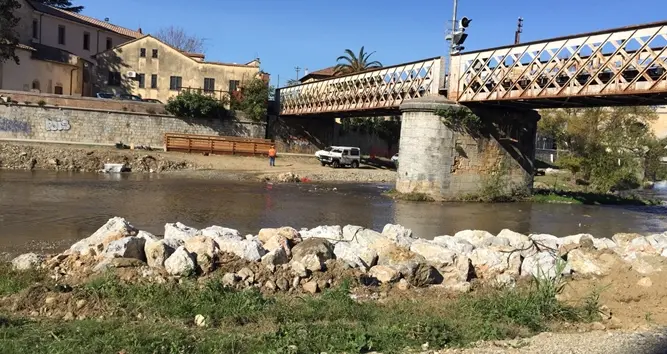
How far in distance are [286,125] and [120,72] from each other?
18700mm

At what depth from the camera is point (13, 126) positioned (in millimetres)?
43812

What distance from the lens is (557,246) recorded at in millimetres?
12195

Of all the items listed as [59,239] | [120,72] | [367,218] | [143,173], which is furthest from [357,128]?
[59,239]

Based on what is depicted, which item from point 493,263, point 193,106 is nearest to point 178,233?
point 493,263

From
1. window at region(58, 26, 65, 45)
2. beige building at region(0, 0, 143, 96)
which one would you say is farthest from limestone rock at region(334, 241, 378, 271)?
window at region(58, 26, 65, 45)

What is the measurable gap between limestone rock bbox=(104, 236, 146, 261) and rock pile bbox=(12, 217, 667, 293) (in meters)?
0.02

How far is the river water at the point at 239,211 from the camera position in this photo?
52.5ft

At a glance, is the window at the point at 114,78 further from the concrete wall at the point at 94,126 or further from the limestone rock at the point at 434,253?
the limestone rock at the point at 434,253

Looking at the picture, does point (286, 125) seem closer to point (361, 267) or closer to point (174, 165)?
point (174, 165)

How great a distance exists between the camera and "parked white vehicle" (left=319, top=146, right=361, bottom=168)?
157 ft

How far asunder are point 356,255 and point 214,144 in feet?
131

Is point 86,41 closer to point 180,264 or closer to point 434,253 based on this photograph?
point 180,264

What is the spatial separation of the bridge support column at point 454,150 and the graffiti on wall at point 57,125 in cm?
2987

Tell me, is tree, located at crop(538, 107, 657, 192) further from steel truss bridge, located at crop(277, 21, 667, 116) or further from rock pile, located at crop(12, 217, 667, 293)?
rock pile, located at crop(12, 217, 667, 293)
